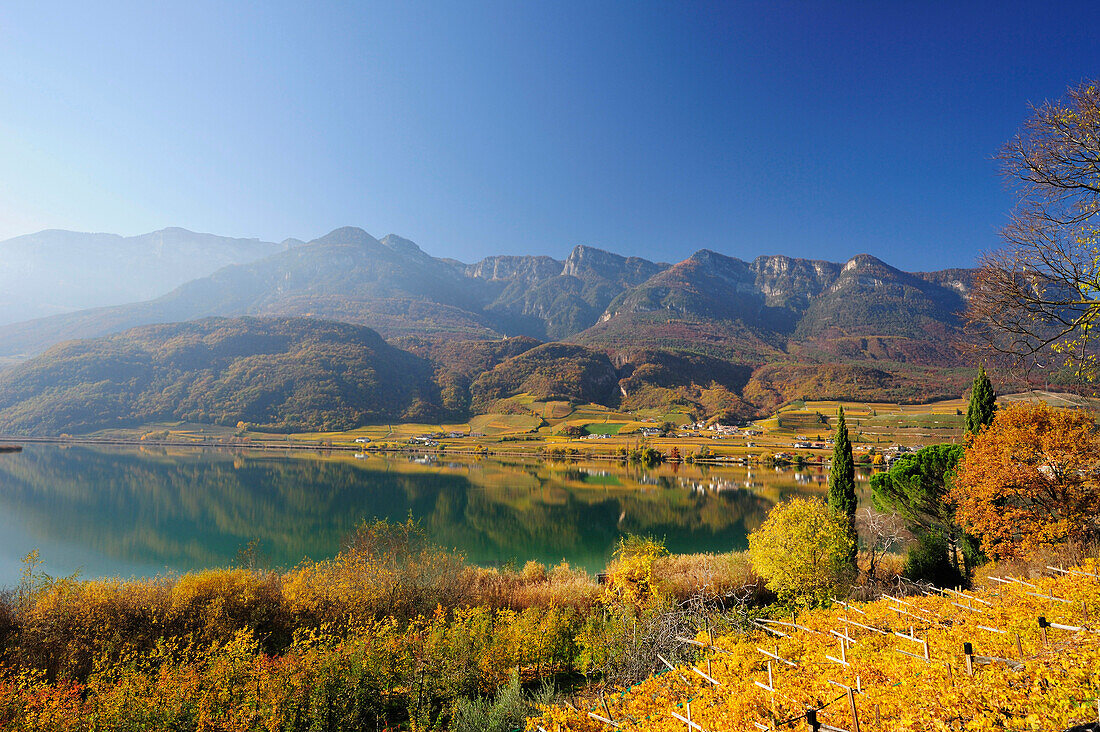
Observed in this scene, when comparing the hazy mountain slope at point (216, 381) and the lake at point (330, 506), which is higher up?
the hazy mountain slope at point (216, 381)

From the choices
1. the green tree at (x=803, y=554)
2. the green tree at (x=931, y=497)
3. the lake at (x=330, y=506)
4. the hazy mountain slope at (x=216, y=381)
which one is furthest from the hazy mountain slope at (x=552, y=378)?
the green tree at (x=803, y=554)

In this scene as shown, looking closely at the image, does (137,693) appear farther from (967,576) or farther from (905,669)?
(967,576)

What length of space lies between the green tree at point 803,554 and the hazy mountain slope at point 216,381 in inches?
4799

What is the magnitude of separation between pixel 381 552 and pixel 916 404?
5490 inches

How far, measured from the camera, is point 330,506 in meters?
48.8

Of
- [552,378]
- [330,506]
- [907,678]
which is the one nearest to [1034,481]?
[907,678]

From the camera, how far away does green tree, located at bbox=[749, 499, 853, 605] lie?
58.6 ft

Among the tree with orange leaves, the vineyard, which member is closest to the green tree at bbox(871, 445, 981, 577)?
the tree with orange leaves

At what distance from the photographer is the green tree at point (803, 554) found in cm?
1788

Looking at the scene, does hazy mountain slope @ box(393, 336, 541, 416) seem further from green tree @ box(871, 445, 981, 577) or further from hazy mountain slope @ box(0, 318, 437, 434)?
green tree @ box(871, 445, 981, 577)

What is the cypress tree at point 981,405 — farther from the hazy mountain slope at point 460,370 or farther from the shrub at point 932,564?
the hazy mountain slope at point 460,370

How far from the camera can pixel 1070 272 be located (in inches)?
304

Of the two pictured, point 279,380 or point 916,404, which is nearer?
point 916,404

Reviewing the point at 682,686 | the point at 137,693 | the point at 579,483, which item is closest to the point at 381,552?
the point at 137,693
